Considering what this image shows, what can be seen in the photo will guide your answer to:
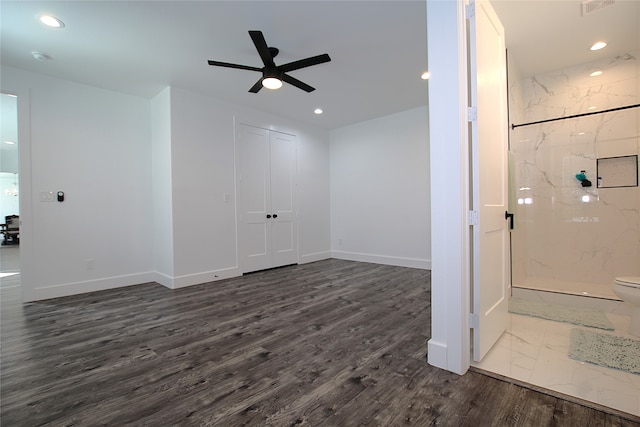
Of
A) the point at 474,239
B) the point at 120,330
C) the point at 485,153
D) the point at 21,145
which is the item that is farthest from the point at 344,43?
the point at 21,145

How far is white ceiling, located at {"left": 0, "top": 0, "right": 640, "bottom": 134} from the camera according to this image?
7.85 feet

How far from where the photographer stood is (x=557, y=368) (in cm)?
183

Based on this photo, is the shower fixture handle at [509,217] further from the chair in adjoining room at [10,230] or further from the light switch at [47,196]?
the chair in adjoining room at [10,230]

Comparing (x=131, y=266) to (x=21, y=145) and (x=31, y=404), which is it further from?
(x=31, y=404)

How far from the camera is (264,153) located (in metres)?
5.08

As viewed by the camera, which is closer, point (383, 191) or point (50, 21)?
point (50, 21)

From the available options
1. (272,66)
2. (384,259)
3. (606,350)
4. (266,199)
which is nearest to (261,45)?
(272,66)

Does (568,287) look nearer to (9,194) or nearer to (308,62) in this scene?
(308,62)

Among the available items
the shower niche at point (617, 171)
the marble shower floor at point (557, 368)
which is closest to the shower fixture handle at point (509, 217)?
the marble shower floor at point (557, 368)

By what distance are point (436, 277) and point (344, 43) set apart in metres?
2.41

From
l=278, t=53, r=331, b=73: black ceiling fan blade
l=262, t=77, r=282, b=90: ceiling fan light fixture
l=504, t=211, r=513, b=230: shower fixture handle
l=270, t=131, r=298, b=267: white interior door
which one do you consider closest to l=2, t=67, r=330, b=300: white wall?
l=270, t=131, r=298, b=267: white interior door

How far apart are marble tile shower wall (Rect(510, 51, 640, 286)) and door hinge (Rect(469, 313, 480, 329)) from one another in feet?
6.19

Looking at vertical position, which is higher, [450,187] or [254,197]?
[254,197]

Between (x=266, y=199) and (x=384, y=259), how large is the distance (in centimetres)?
240
